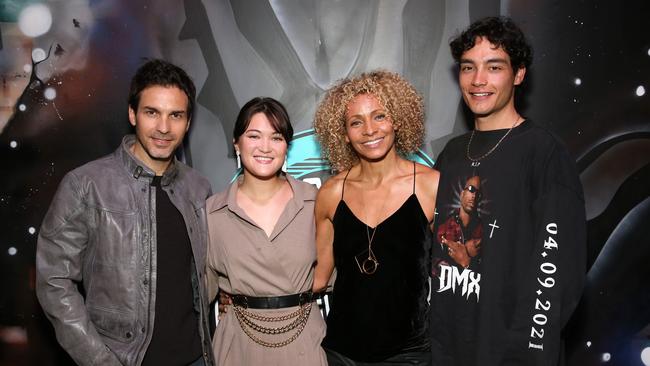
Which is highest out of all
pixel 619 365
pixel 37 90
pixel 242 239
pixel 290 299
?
pixel 37 90

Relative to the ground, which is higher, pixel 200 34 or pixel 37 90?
pixel 200 34

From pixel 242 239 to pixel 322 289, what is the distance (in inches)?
22.2

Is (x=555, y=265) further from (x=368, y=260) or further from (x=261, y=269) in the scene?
(x=261, y=269)

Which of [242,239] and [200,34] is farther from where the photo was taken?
[200,34]

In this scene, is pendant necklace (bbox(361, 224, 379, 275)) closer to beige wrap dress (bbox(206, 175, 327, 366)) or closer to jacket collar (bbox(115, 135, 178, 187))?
beige wrap dress (bbox(206, 175, 327, 366))

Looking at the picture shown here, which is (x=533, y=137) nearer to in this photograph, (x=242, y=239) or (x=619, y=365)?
(x=242, y=239)

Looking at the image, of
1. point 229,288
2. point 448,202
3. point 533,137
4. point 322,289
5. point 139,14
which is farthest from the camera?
point 139,14

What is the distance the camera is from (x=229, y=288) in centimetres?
248

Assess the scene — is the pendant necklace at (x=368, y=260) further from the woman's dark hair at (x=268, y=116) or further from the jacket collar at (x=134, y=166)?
the jacket collar at (x=134, y=166)

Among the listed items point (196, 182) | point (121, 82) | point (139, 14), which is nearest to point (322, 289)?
point (196, 182)

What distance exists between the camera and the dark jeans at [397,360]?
2266 millimetres

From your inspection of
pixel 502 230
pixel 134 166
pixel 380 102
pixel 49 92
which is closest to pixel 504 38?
pixel 380 102

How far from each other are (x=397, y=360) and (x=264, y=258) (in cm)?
83

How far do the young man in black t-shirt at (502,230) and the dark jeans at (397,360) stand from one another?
60mm
